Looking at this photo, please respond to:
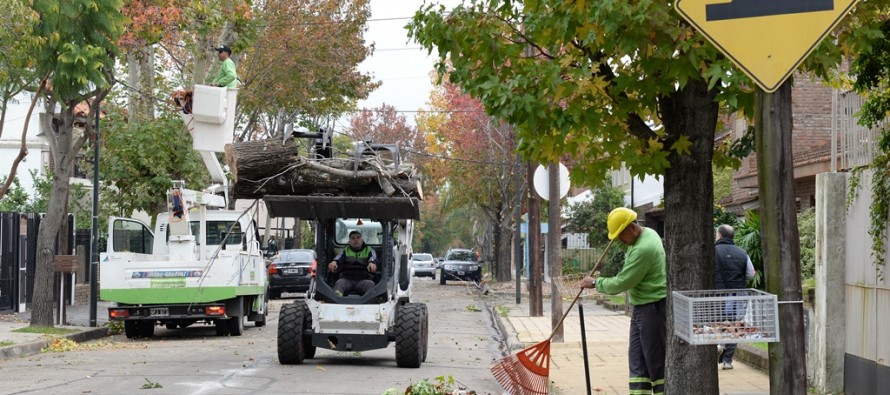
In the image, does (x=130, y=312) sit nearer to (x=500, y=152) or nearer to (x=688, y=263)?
(x=688, y=263)

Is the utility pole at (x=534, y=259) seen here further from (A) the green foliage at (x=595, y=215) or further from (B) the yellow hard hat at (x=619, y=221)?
(B) the yellow hard hat at (x=619, y=221)

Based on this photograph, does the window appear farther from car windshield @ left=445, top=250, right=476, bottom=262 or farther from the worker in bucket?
car windshield @ left=445, top=250, right=476, bottom=262

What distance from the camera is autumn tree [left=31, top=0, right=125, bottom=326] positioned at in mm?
17656

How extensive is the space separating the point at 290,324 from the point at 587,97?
776 centimetres

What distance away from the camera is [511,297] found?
3834cm

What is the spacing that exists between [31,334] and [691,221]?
1484 centimetres

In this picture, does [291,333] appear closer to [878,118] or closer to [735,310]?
[878,118]

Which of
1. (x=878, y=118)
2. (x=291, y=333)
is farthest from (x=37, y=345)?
(x=878, y=118)

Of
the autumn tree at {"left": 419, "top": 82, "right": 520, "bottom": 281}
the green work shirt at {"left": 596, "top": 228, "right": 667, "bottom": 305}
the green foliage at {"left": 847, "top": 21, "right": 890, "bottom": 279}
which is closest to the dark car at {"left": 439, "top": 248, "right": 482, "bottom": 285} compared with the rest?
the autumn tree at {"left": 419, "top": 82, "right": 520, "bottom": 281}

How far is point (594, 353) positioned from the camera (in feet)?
53.7

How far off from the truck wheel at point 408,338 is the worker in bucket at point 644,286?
554 cm

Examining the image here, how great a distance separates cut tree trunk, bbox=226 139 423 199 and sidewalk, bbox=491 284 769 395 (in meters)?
3.14

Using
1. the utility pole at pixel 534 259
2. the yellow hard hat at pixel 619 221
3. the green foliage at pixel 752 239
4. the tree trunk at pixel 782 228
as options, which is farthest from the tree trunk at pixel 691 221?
the utility pole at pixel 534 259

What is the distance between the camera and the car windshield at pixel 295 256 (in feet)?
111
